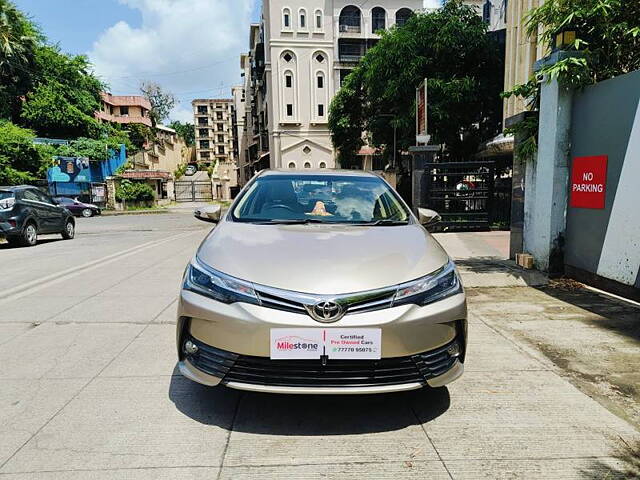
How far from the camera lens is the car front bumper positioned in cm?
248

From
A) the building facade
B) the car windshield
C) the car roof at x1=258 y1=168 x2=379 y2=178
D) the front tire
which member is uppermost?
the building facade

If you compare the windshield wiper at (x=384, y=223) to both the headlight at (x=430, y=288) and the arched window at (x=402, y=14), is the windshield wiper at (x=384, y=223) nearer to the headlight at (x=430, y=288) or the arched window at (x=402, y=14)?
the headlight at (x=430, y=288)

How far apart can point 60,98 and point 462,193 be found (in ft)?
108

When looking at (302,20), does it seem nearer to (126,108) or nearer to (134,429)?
(126,108)

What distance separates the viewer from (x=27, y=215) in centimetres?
1189

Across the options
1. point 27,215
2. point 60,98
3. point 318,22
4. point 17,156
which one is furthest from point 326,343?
point 318,22

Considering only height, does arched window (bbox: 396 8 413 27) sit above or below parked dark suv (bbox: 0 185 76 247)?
A: above

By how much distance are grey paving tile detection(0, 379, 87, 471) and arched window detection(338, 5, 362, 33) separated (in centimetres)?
4633

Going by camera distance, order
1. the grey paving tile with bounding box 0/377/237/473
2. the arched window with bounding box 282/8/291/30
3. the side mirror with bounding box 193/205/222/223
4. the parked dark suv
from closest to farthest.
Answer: the grey paving tile with bounding box 0/377/237/473
the side mirror with bounding box 193/205/222/223
the parked dark suv
the arched window with bounding box 282/8/291/30

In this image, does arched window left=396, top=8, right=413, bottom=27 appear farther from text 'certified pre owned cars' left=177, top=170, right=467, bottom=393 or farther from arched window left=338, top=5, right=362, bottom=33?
text 'certified pre owned cars' left=177, top=170, right=467, bottom=393

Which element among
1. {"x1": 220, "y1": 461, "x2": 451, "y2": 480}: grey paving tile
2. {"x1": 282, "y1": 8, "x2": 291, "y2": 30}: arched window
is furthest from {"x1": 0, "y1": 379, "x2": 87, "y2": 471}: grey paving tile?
{"x1": 282, "y1": 8, "x2": 291, "y2": 30}: arched window

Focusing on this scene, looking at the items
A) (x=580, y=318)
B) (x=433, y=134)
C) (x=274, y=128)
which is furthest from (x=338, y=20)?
(x=580, y=318)

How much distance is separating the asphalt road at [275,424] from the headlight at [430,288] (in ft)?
2.56

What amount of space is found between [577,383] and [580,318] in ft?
5.87
